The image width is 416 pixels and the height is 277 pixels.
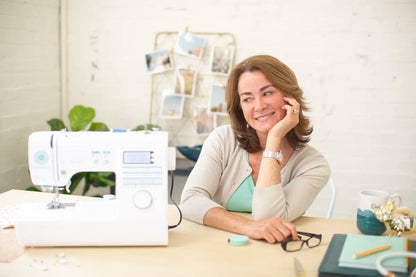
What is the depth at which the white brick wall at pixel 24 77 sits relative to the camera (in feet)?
10.4

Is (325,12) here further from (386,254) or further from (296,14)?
(386,254)

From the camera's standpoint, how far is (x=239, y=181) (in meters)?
2.01

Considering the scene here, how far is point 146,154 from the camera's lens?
5.07 ft

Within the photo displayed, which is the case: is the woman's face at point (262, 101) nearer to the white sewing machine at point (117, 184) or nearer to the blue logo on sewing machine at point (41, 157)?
the white sewing machine at point (117, 184)

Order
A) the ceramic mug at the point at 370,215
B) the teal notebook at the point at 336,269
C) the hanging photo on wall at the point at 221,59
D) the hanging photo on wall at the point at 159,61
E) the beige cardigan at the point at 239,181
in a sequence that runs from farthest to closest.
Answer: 1. the hanging photo on wall at the point at 159,61
2. the hanging photo on wall at the point at 221,59
3. the beige cardigan at the point at 239,181
4. the ceramic mug at the point at 370,215
5. the teal notebook at the point at 336,269

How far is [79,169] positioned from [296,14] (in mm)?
2182

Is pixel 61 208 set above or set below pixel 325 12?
below

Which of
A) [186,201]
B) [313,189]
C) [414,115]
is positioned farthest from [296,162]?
[414,115]

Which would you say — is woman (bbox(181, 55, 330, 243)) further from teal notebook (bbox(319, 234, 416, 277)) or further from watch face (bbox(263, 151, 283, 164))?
teal notebook (bbox(319, 234, 416, 277))

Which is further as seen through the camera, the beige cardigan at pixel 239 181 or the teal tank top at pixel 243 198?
the teal tank top at pixel 243 198

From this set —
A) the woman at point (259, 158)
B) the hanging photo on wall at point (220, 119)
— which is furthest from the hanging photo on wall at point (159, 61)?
the woman at point (259, 158)

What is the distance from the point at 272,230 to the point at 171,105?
81.8 inches

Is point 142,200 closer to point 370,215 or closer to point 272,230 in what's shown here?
point 272,230

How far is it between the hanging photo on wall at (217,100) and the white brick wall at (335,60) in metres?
0.27
